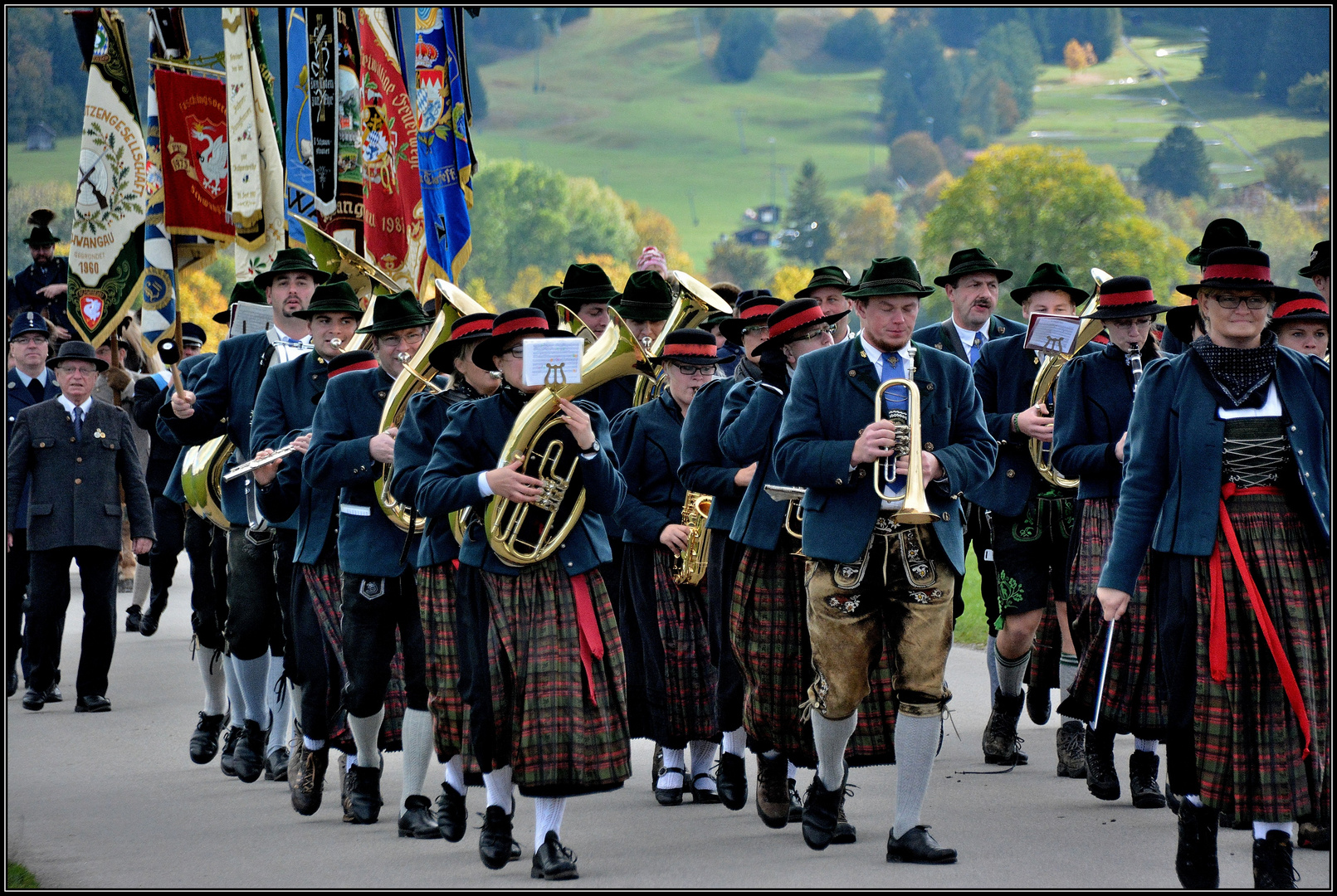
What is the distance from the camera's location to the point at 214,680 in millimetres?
A: 9234

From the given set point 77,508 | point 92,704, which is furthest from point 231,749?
point 77,508

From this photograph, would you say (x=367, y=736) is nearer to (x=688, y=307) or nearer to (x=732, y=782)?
(x=732, y=782)

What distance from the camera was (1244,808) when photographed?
218 inches

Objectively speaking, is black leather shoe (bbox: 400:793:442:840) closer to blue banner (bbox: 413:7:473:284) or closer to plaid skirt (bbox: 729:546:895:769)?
plaid skirt (bbox: 729:546:895:769)

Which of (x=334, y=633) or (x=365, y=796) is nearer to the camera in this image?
(x=365, y=796)

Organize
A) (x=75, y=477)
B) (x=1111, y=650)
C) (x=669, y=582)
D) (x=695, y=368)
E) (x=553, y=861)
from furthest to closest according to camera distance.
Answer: (x=75, y=477) → (x=669, y=582) → (x=695, y=368) → (x=1111, y=650) → (x=553, y=861)

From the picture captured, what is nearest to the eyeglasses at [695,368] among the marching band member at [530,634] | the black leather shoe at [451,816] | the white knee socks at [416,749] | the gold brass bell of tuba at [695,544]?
the gold brass bell of tuba at [695,544]

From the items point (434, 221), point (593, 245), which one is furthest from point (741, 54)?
point (434, 221)

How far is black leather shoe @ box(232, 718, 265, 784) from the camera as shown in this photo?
8.50m

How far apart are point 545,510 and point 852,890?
1759 millimetres

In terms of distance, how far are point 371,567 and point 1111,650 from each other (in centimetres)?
314

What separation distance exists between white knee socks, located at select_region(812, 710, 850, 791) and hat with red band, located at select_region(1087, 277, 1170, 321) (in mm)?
2310

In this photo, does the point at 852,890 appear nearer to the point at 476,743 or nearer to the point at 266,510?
the point at 476,743

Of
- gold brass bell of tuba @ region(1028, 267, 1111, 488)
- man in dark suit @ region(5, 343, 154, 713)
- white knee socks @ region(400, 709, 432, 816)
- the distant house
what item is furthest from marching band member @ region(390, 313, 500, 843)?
the distant house
